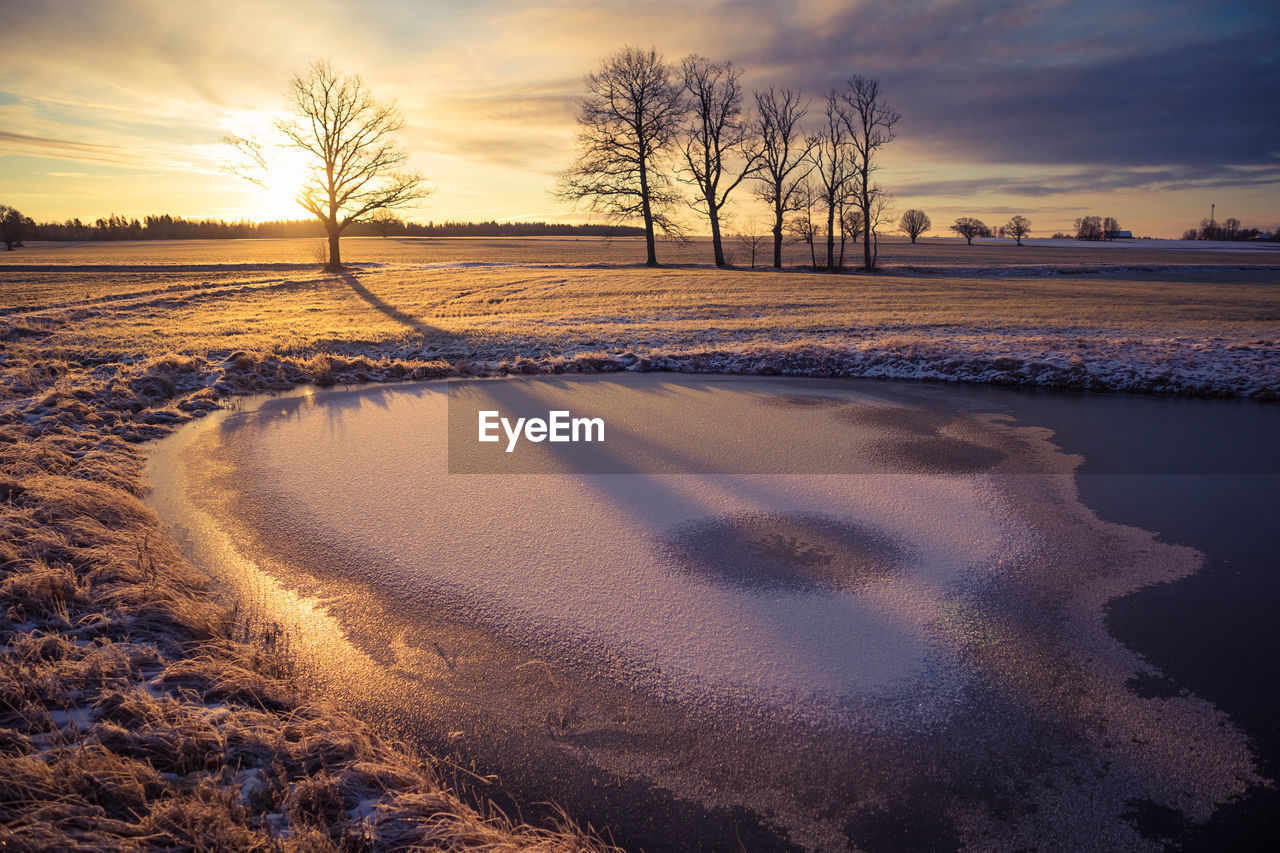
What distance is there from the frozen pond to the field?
0.58 m

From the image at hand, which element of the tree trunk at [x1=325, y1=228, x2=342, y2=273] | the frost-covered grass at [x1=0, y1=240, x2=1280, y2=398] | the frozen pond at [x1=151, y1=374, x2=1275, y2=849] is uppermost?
the tree trunk at [x1=325, y1=228, x2=342, y2=273]

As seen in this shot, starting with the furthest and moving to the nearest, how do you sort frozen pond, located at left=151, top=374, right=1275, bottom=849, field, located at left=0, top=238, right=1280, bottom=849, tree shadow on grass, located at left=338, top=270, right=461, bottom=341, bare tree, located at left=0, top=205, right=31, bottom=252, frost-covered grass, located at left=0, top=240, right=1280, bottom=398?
bare tree, located at left=0, top=205, right=31, bottom=252 < tree shadow on grass, located at left=338, top=270, right=461, bottom=341 < frost-covered grass, located at left=0, top=240, right=1280, bottom=398 < frozen pond, located at left=151, top=374, right=1275, bottom=849 < field, located at left=0, top=238, right=1280, bottom=849

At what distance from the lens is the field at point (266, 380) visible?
2895 mm

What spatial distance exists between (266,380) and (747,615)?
11.1m

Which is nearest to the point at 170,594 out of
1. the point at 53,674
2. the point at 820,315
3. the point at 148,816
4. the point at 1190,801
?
the point at 53,674

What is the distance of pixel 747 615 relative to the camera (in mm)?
4832

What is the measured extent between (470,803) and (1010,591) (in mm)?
4117

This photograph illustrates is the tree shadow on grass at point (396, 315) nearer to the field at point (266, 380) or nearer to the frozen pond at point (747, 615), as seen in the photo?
the field at point (266, 380)

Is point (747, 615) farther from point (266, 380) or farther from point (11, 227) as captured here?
point (11, 227)

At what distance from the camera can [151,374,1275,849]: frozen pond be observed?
3320 millimetres

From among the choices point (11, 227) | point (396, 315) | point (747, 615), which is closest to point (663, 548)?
point (747, 615)

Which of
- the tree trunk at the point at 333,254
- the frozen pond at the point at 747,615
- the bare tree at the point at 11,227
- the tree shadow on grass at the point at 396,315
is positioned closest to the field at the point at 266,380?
the tree shadow on grass at the point at 396,315

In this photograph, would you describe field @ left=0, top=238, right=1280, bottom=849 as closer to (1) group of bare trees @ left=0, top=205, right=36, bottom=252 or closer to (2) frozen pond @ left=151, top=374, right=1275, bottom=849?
(2) frozen pond @ left=151, top=374, right=1275, bottom=849

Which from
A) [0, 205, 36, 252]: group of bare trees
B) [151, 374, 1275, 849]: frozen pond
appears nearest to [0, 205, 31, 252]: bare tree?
[0, 205, 36, 252]: group of bare trees
